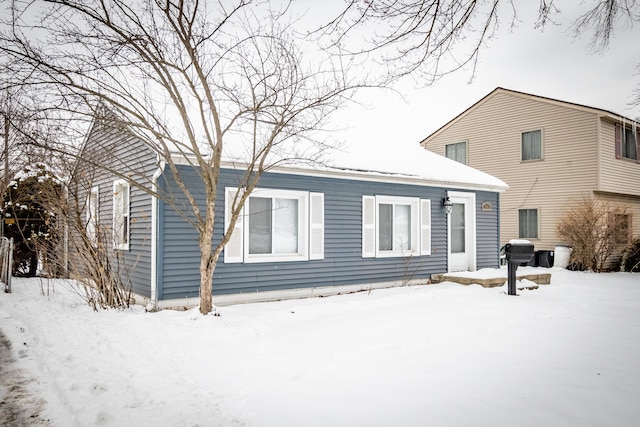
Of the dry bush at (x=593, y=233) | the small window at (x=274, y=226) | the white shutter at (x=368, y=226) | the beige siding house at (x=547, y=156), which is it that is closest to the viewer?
the small window at (x=274, y=226)

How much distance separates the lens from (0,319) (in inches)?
267

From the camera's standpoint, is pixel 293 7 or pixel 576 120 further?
pixel 576 120

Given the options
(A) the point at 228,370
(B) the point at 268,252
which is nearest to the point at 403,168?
(B) the point at 268,252

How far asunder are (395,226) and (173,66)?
634 cm

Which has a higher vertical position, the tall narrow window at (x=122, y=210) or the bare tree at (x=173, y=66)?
the bare tree at (x=173, y=66)

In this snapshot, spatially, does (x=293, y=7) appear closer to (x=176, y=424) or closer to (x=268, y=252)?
(x=268, y=252)

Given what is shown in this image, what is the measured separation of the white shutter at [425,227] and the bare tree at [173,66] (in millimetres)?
4888

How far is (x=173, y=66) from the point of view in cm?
620

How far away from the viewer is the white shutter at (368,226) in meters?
9.85

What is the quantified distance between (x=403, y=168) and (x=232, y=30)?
559 centimetres

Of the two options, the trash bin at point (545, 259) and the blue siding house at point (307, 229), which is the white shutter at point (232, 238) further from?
the trash bin at point (545, 259)

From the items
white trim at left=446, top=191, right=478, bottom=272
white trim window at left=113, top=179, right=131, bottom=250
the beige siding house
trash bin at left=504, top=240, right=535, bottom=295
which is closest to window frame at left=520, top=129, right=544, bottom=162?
the beige siding house

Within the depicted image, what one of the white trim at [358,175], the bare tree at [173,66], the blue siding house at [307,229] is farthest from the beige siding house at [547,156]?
the bare tree at [173,66]

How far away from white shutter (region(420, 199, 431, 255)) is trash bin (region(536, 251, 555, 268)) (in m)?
6.96
